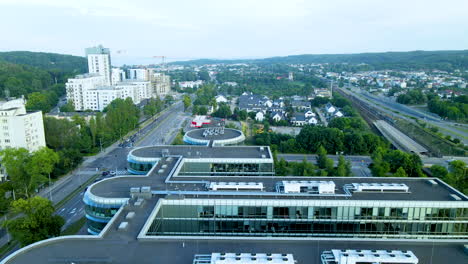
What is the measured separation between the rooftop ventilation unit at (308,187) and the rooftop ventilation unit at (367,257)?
326 inches

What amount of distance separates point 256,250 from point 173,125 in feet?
203

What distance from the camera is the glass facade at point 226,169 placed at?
33.0 metres

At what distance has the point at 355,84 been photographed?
167625 millimetres

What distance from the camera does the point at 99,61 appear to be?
10894 centimetres

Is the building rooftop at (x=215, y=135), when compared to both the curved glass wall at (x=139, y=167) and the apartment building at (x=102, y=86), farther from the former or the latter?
the apartment building at (x=102, y=86)

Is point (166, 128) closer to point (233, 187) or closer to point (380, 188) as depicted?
point (233, 187)

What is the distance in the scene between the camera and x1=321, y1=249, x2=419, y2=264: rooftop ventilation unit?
15.8 metres

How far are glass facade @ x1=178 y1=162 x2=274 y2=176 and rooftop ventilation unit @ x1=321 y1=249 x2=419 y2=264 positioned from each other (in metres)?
16.9

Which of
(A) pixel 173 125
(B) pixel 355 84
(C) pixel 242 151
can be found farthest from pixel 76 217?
(B) pixel 355 84

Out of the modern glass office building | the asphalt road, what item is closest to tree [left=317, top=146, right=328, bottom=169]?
the modern glass office building

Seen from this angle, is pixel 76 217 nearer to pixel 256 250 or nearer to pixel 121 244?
pixel 121 244

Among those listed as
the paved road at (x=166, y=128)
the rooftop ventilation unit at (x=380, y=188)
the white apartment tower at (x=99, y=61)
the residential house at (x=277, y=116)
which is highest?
the white apartment tower at (x=99, y=61)

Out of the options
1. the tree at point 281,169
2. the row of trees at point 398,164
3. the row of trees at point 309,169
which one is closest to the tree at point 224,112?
the row of trees at point 309,169

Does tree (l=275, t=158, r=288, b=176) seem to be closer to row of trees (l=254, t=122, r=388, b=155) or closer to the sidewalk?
row of trees (l=254, t=122, r=388, b=155)
